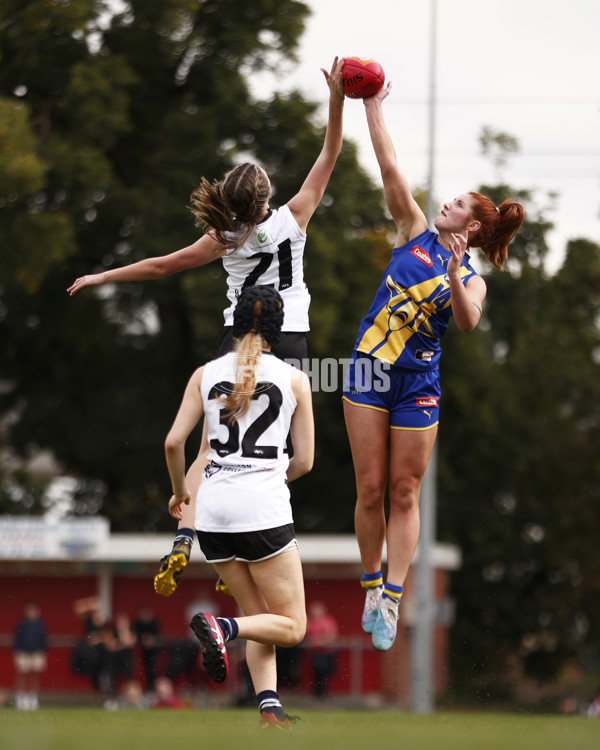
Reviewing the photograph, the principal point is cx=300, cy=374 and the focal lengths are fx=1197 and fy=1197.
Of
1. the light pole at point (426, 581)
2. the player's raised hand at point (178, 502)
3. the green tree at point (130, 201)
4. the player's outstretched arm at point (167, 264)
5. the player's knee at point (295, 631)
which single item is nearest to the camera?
the player's knee at point (295, 631)

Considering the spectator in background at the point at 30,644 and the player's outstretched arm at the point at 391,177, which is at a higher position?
the player's outstretched arm at the point at 391,177

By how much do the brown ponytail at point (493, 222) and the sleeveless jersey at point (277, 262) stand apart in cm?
111

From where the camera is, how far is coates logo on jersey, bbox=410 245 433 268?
7359 mm

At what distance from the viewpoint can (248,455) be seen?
571cm

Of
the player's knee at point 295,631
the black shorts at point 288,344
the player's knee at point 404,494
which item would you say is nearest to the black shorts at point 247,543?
the player's knee at point 295,631

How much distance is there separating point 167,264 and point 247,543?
2.32 meters

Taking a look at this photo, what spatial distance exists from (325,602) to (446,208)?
60.1ft

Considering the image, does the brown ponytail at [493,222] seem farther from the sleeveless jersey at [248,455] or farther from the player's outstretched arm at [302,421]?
the sleeveless jersey at [248,455]

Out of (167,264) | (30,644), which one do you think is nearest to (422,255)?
(167,264)

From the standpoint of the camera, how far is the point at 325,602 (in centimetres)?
2484

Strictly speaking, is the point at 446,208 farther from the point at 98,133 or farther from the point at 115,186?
the point at 115,186

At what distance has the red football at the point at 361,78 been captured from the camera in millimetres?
7328

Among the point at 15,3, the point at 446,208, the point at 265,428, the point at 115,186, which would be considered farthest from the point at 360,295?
the point at 265,428

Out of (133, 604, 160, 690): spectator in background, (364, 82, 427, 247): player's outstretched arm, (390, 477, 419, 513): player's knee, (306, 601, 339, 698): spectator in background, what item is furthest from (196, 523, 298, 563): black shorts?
(306, 601, 339, 698): spectator in background
